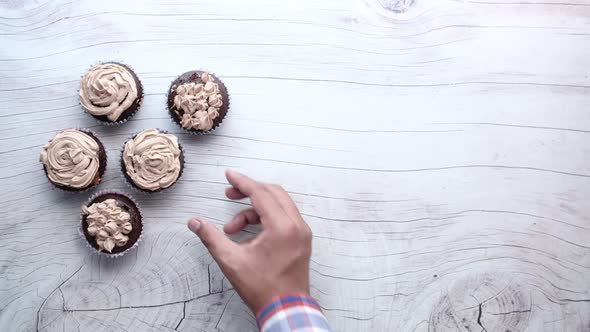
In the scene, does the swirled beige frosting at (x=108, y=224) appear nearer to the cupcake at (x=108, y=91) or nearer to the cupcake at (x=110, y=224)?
the cupcake at (x=110, y=224)

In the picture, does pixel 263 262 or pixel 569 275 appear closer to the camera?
pixel 263 262

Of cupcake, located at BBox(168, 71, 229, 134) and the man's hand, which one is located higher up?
cupcake, located at BBox(168, 71, 229, 134)

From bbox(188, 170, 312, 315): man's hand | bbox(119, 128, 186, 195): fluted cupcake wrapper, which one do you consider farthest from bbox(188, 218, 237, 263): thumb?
bbox(119, 128, 186, 195): fluted cupcake wrapper

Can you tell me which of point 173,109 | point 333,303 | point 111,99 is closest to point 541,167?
point 333,303

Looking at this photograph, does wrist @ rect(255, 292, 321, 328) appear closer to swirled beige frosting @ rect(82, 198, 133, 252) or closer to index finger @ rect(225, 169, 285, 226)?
index finger @ rect(225, 169, 285, 226)

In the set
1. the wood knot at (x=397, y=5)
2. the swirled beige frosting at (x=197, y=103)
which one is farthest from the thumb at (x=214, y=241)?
the wood knot at (x=397, y=5)

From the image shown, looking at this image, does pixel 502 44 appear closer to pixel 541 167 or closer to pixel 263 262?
pixel 541 167
